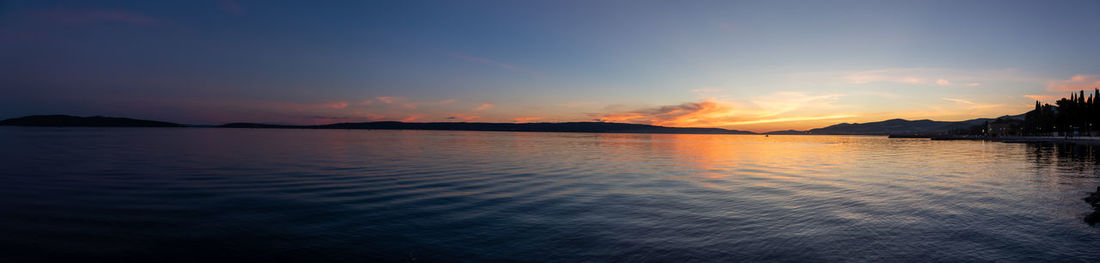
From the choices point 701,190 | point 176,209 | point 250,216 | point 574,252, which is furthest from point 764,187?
point 176,209

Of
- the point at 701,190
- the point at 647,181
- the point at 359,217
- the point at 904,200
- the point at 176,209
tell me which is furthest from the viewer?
the point at 647,181

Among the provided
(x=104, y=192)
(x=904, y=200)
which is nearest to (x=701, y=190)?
(x=904, y=200)

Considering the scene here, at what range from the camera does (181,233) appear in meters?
11.6

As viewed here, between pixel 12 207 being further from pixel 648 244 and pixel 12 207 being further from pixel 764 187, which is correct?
pixel 764 187

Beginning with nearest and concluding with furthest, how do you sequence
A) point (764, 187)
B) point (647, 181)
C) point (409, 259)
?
point (409, 259) → point (764, 187) → point (647, 181)

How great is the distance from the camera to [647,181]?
24.8m

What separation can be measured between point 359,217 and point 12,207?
11869mm

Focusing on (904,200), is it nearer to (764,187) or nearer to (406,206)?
(764,187)

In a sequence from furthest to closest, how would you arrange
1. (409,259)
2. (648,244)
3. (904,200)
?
1. (904,200)
2. (648,244)
3. (409,259)

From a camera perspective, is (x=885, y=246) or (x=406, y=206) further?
(x=406, y=206)

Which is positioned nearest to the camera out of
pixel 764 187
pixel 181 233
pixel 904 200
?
pixel 181 233

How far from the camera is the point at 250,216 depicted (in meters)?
14.0

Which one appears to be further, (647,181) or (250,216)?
(647,181)

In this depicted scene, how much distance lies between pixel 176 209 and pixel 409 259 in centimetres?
Answer: 1067
